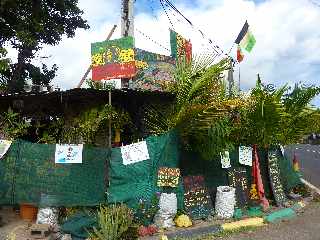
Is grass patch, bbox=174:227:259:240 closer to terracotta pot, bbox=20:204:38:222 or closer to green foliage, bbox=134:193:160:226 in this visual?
green foliage, bbox=134:193:160:226

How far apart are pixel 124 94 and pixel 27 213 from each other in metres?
3.84

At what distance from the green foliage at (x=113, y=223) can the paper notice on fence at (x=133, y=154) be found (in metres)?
1.16

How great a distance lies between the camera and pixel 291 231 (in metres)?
10.2

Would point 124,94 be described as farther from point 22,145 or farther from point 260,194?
point 260,194

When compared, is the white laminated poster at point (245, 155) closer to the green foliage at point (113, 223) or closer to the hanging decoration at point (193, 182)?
the hanging decoration at point (193, 182)

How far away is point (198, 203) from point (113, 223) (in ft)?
8.95

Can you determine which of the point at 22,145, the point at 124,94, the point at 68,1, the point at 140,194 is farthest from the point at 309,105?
the point at 68,1

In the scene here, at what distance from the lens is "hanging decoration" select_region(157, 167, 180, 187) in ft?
34.3

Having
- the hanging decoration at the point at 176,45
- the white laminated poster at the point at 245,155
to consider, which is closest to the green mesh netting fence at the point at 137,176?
the white laminated poster at the point at 245,155

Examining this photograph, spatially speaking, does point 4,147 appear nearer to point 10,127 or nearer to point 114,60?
point 10,127

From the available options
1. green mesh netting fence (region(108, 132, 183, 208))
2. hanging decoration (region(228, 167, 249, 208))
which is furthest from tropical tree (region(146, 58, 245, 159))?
hanging decoration (region(228, 167, 249, 208))

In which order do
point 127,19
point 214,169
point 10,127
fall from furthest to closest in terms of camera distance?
point 127,19 → point 10,127 → point 214,169

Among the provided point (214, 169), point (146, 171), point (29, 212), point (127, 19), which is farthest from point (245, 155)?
point (29, 212)

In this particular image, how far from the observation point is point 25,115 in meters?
15.3
